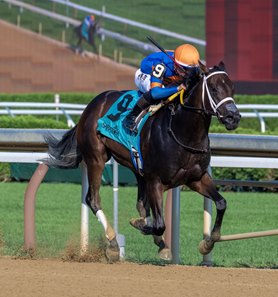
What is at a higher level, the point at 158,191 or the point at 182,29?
the point at 182,29

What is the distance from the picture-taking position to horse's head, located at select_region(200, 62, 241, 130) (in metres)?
6.64

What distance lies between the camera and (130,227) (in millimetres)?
9383

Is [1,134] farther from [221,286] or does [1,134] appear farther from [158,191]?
[221,286]

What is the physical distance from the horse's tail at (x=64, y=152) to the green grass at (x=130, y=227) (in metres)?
0.49

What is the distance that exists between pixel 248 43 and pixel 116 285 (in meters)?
11.8

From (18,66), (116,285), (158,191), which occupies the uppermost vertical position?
(18,66)

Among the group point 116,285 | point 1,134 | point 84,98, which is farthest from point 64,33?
point 116,285

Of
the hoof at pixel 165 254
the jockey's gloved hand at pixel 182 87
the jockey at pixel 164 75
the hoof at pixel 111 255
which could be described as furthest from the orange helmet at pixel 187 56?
the hoof at pixel 111 255

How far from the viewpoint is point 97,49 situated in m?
23.4

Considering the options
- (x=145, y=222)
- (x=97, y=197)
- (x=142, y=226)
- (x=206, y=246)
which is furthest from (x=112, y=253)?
(x=206, y=246)

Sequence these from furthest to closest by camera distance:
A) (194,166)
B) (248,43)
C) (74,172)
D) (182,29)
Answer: (182,29), (248,43), (74,172), (194,166)

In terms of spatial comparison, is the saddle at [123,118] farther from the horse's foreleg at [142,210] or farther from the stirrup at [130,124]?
the horse's foreleg at [142,210]

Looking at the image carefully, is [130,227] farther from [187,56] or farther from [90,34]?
[90,34]

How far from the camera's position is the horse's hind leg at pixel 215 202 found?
707 cm
